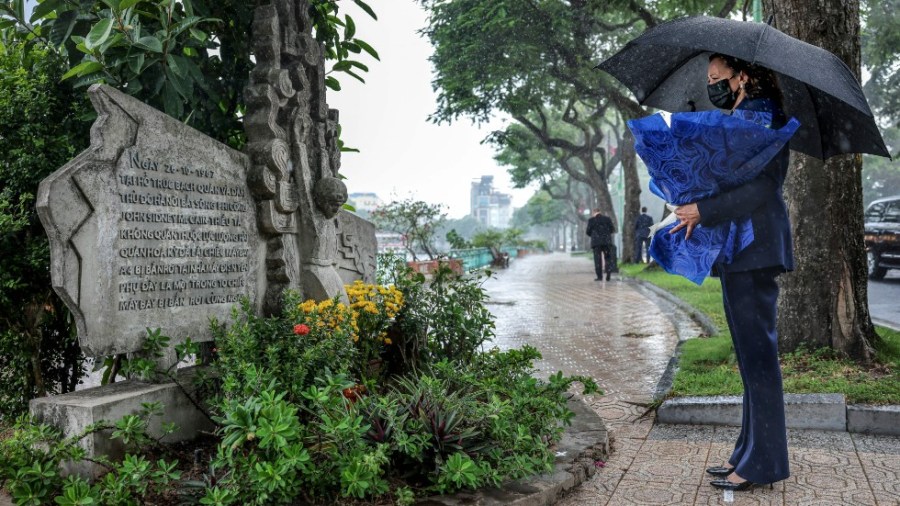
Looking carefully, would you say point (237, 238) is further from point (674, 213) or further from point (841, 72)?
point (841, 72)

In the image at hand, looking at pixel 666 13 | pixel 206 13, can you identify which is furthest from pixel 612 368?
pixel 666 13

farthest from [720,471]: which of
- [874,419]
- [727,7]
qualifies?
[727,7]

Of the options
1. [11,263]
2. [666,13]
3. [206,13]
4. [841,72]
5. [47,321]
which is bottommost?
[47,321]

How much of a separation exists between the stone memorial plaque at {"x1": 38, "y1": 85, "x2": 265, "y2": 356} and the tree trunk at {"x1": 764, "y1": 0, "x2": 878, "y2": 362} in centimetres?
412

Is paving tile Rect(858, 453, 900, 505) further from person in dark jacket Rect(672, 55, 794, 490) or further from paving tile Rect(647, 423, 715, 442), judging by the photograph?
paving tile Rect(647, 423, 715, 442)

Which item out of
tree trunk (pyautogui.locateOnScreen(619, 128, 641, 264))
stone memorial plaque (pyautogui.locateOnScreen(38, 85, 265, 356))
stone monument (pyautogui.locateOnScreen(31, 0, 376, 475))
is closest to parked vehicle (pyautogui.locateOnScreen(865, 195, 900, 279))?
tree trunk (pyautogui.locateOnScreen(619, 128, 641, 264))

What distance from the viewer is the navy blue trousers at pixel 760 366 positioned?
3.41 meters

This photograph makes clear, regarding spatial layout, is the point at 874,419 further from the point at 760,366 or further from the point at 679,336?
the point at 679,336

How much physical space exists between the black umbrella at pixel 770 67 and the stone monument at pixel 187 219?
2180 millimetres

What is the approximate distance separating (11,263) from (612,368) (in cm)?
497

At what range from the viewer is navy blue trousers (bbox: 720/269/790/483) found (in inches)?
134

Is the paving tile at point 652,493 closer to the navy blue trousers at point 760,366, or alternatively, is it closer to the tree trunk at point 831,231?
the navy blue trousers at point 760,366

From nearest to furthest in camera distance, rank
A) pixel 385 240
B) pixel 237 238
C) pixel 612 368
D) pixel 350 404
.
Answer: pixel 350 404 < pixel 237 238 < pixel 612 368 < pixel 385 240

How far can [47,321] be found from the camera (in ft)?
15.0
